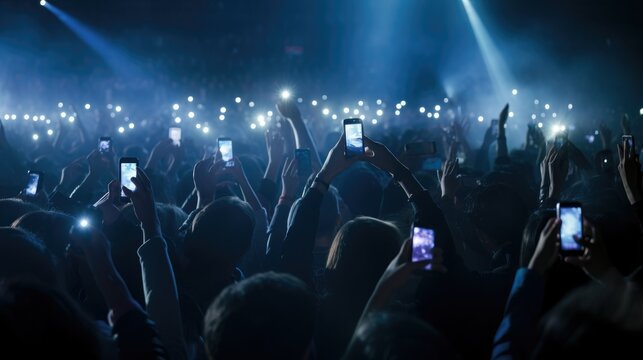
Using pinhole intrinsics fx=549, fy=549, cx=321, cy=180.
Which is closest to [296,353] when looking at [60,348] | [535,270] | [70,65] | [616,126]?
[60,348]

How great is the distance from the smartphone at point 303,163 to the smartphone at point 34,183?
246 cm

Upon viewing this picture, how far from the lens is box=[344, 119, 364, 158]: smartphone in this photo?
3.45 metres

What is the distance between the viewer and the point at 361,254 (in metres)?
2.55

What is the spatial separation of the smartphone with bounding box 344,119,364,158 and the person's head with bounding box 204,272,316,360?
1.72m

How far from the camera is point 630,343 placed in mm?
1345

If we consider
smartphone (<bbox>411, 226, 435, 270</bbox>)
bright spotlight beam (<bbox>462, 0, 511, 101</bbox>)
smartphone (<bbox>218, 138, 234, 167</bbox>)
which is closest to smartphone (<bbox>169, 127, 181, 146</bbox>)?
smartphone (<bbox>218, 138, 234, 167</bbox>)

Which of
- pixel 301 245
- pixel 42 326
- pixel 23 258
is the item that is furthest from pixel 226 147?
pixel 42 326

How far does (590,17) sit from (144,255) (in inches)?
895

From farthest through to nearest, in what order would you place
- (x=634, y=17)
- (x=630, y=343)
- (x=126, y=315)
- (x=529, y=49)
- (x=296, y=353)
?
1. (x=529, y=49)
2. (x=634, y=17)
3. (x=126, y=315)
4. (x=296, y=353)
5. (x=630, y=343)

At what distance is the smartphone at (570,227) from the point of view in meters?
2.32

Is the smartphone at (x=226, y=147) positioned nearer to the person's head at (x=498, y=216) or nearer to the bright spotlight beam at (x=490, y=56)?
the person's head at (x=498, y=216)

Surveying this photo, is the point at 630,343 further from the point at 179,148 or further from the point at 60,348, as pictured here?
the point at 179,148

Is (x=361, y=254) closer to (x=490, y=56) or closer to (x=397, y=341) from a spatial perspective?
(x=397, y=341)

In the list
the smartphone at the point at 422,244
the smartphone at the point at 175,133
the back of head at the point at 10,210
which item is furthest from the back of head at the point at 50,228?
the smartphone at the point at 175,133
